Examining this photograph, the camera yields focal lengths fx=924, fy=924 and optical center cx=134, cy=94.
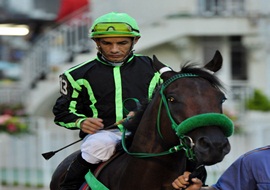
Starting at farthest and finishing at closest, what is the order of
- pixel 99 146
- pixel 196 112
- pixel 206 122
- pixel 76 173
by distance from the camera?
pixel 76 173 → pixel 99 146 → pixel 196 112 → pixel 206 122

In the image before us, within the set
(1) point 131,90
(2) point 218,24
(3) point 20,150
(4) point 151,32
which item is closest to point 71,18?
(4) point 151,32

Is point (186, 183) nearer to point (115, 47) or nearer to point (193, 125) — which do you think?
point (193, 125)

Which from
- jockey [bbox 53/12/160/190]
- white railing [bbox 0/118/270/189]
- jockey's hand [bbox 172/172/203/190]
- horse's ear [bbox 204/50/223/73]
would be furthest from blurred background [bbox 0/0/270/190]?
jockey's hand [bbox 172/172/203/190]

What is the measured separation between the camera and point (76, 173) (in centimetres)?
648

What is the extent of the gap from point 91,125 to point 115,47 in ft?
1.89

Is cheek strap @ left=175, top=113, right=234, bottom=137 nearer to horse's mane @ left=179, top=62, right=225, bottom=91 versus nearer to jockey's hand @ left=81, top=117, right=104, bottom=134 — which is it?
horse's mane @ left=179, top=62, right=225, bottom=91

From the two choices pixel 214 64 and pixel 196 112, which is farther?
pixel 214 64

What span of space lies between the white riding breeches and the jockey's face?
0.53 m

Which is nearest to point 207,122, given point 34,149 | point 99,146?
point 99,146

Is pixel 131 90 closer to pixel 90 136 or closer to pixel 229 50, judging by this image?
pixel 90 136

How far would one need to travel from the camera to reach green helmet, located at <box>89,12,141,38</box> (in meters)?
6.34

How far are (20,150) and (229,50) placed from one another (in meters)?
7.98

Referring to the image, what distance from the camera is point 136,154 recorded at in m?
5.99

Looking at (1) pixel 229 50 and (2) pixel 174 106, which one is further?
(1) pixel 229 50
